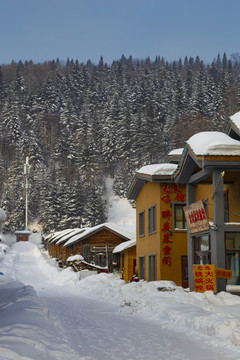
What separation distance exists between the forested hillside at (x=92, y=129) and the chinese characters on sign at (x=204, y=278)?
7013 centimetres

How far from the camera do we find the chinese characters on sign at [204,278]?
1800cm

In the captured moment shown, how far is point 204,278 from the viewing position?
18.4 meters

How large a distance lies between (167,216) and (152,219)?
2175 mm

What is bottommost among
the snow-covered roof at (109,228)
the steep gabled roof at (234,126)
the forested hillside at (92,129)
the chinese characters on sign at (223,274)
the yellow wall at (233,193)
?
the chinese characters on sign at (223,274)

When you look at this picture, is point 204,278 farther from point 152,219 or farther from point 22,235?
point 22,235

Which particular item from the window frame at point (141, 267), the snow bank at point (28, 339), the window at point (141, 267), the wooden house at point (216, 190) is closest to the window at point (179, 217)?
the wooden house at point (216, 190)

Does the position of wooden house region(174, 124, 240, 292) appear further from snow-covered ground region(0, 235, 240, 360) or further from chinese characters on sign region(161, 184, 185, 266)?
snow-covered ground region(0, 235, 240, 360)

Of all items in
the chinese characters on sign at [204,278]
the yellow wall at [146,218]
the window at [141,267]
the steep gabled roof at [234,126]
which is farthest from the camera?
the window at [141,267]

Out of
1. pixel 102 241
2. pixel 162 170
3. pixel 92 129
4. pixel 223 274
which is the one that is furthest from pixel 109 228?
pixel 92 129

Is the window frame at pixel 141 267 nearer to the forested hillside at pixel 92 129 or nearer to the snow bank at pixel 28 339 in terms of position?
the snow bank at pixel 28 339

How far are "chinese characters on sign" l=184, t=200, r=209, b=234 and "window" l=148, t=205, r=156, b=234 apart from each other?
6.66 m

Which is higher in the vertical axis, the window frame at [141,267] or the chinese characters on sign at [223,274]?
the chinese characters on sign at [223,274]

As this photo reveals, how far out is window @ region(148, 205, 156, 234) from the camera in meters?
28.2

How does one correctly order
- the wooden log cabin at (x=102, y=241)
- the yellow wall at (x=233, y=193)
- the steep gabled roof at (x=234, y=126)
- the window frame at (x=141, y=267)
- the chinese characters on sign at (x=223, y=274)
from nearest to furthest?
the chinese characters on sign at (x=223, y=274) < the steep gabled roof at (x=234, y=126) < the yellow wall at (x=233, y=193) < the window frame at (x=141, y=267) < the wooden log cabin at (x=102, y=241)
